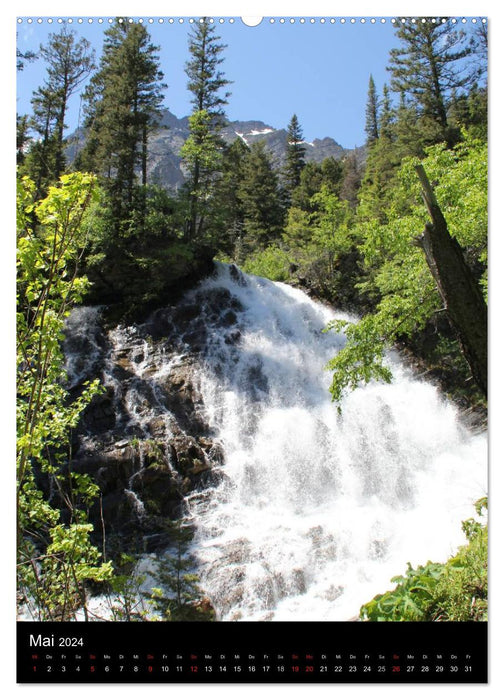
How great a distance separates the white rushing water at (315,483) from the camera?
555cm

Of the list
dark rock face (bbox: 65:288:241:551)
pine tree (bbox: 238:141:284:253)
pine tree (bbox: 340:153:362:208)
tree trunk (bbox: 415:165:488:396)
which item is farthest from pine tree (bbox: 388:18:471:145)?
pine tree (bbox: 340:153:362:208)

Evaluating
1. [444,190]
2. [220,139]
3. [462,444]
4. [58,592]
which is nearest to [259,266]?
[220,139]

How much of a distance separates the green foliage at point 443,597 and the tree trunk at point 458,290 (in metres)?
1.15

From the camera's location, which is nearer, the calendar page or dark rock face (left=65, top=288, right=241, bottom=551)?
the calendar page

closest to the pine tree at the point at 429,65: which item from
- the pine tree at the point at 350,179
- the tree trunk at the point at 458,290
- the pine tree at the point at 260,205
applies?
the tree trunk at the point at 458,290

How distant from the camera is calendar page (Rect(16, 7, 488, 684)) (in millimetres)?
2344

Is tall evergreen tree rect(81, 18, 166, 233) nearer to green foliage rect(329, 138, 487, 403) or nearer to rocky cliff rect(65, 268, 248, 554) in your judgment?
rocky cliff rect(65, 268, 248, 554)

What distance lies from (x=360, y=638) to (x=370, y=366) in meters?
2.15

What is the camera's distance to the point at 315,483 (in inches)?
295

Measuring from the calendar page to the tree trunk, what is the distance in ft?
0.04

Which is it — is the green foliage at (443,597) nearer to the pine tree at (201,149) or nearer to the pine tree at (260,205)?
the pine tree at (201,149)

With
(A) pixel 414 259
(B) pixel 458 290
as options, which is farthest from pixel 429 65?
(B) pixel 458 290

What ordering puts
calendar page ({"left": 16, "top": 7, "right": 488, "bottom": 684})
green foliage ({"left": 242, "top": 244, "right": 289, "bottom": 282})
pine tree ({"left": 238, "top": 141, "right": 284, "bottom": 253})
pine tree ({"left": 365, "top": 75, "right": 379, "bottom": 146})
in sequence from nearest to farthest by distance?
calendar page ({"left": 16, "top": 7, "right": 488, "bottom": 684}) < pine tree ({"left": 365, "top": 75, "right": 379, "bottom": 146}) < green foliage ({"left": 242, "top": 244, "right": 289, "bottom": 282}) < pine tree ({"left": 238, "top": 141, "right": 284, "bottom": 253})

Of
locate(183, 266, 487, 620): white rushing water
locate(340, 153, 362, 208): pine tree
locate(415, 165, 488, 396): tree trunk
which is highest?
locate(340, 153, 362, 208): pine tree
